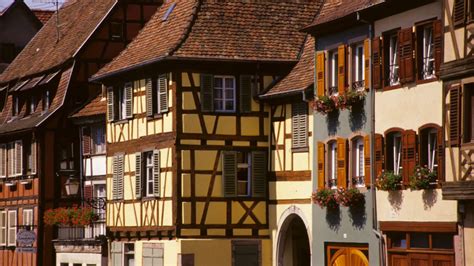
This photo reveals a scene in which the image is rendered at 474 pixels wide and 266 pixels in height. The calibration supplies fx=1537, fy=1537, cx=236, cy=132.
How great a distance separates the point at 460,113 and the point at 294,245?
14819 millimetres

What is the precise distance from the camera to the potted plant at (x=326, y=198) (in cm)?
4032

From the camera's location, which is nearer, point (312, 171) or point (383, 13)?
point (383, 13)

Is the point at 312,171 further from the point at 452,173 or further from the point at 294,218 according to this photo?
the point at 452,173

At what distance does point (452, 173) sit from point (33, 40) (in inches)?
1419

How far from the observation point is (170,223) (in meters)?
46.2

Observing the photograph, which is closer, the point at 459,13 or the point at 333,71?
the point at 459,13

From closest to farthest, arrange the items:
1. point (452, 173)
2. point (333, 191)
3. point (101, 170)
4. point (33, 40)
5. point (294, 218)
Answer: point (452, 173)
point (333, 191)
point (294, 218)
point (101, 170)
point (33, 40)

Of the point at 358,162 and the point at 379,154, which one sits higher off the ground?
the point at 379,154

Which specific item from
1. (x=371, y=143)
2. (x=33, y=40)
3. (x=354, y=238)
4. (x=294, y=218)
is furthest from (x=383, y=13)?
(x=33, y=40)

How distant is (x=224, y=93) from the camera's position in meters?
47.1

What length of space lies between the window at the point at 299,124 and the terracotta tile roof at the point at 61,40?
14.1 m

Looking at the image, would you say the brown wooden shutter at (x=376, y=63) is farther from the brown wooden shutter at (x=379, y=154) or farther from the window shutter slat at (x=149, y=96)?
the window shutter slat at (x=149, y=96)

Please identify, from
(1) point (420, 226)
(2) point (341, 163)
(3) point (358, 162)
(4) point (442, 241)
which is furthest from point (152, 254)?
(4) point (442, 241)

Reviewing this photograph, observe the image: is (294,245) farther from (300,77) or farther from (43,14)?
(43,14)
